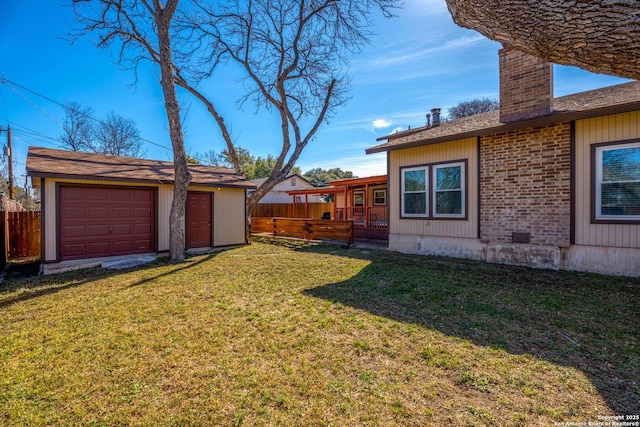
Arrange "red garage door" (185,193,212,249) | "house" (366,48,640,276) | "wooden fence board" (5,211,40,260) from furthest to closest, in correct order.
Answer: "red garage door" (185,193,212,249), "wooden fence board" (5,211,40,260), "house" (366,48,640,276)

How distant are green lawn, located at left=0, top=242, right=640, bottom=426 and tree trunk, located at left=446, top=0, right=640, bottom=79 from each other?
2.31m

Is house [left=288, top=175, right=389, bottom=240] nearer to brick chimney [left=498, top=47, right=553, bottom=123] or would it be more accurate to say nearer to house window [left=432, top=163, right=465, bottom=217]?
house window [left=432, top=163, right=465, bottom=217]

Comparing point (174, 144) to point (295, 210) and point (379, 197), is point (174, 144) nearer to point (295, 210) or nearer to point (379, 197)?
point (379, 197)

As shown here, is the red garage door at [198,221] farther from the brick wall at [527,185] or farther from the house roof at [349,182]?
the brick wall at [527,185]

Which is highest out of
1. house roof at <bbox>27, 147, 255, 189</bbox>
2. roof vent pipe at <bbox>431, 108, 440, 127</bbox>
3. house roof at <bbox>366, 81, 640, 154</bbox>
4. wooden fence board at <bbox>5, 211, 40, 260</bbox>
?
roof vent pipe at <bbox>431, 108, 440, 127</bbox>

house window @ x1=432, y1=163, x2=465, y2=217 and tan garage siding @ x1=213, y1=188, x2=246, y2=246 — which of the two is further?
tan garage siding @ x1=213, y1=188, x2=246, y2=246

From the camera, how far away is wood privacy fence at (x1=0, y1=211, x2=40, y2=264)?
29.1 feet

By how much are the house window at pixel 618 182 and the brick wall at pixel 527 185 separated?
49cm

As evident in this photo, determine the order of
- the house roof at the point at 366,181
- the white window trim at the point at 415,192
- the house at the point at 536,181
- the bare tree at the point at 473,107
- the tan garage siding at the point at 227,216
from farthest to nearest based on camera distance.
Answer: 1. the bare tree at the point at 473,107
2. the house roof at the point at 366,181
3. the tan garage siding at the point at 227,216
4. the white window trim at the point at 415,192
5. the house at the point at 536,181

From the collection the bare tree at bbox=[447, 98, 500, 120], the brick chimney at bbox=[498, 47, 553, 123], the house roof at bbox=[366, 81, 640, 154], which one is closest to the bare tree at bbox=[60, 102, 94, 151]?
the house roof at bbox=[366, 81, 640, 154]

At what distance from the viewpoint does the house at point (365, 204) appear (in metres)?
11.8

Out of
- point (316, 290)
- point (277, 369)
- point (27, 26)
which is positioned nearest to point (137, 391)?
point (277, 369)

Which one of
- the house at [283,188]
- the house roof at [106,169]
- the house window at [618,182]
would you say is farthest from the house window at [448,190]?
the house at [283,188]

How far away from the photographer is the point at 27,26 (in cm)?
979
